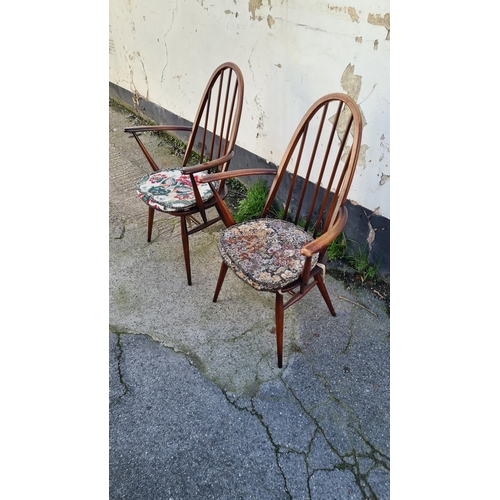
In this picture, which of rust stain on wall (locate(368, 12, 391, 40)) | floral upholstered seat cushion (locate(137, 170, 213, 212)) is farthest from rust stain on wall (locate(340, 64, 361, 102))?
floral upholstered seat cushion (locate(137, 170, 213, 212))

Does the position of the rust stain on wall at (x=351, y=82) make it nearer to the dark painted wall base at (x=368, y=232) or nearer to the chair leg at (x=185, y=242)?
the dark painted wall base at (x=368, y=232)

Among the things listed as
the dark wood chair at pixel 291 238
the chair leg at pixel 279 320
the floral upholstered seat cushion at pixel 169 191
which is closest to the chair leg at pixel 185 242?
the floral upholstered seat cushion at pixel 169 191

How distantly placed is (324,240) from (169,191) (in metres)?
1.02

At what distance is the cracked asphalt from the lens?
1.41m

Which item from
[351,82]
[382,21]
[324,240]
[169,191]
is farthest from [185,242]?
[382,21]

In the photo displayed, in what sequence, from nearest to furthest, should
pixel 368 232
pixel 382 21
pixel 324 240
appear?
1. pixel 324 240
2. pixel 382 21
3. pixel 368 232

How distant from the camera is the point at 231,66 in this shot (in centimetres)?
200

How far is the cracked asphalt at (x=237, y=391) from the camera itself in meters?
1.41

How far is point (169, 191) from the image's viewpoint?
203cm

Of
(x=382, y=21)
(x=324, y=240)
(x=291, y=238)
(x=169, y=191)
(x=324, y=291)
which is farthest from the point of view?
(x=169, y=191)

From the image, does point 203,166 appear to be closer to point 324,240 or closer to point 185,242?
point 185,242

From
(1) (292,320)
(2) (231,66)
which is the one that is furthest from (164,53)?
(1) (292,320)
